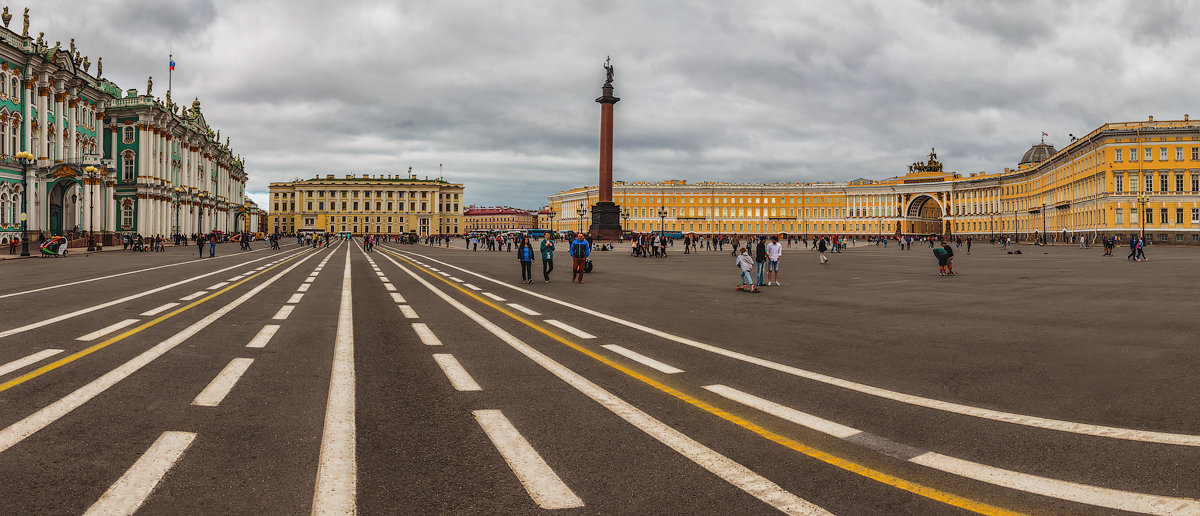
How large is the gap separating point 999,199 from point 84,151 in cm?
15250

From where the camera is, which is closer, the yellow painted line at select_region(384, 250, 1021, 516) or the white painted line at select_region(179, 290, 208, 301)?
the yellow painted line at select_region(384, 250, 1021, 516)

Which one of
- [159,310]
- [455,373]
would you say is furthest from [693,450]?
[159,310]

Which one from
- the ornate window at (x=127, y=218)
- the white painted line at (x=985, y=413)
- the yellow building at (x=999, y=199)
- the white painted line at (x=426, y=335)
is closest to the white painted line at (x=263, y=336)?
the white painted line at (x=426, y=335)

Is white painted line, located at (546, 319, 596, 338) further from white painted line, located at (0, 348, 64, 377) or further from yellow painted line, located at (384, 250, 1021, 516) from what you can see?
white painted line, located at (0, 348, 64, 377)

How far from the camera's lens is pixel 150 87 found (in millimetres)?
70375

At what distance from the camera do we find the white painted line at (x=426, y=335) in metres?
9.44

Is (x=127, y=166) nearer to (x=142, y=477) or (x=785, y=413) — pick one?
(x=142, y=477)

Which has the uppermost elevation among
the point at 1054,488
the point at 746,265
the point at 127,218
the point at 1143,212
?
the point at 1143,212

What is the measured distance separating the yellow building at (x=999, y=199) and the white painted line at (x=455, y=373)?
84562mm

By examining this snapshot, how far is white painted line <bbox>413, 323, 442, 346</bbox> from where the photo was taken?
944 centimetres

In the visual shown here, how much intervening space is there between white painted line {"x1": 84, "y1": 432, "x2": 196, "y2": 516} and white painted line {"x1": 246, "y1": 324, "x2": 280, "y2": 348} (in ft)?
14.4

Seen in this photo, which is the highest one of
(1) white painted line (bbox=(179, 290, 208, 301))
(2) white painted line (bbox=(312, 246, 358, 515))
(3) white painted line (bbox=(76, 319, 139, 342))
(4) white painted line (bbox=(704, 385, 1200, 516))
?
(1) white painted line (bbox=(179, 290, 208, 301))

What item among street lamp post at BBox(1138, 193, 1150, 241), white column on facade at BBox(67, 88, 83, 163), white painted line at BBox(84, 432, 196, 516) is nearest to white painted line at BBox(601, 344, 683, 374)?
white painted line at BBox(84, 432, 196, 516)

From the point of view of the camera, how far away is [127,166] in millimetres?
69312
